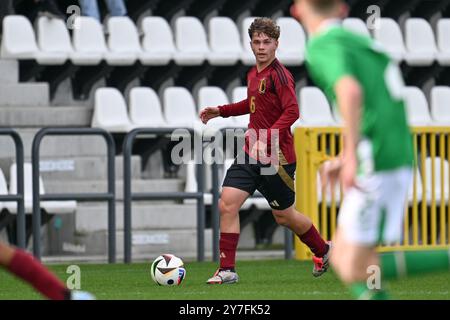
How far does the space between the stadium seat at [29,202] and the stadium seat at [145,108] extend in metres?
1.64

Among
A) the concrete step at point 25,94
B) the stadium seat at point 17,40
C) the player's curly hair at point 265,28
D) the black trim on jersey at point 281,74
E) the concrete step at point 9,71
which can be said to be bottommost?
the concrete step at point 25,94

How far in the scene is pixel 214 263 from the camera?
13547 millimetres

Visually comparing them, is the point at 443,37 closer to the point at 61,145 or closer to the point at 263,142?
the point at 61,145

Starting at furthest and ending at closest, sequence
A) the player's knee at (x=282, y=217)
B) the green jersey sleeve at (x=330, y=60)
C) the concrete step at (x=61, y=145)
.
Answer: the concrete step at (x=61, y=145), the player's knee at (x=282, y=217), the green jersey sleeve at (x=330, y=60)

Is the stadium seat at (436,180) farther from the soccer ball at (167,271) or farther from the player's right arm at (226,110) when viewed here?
the soccer ball at (167,271)

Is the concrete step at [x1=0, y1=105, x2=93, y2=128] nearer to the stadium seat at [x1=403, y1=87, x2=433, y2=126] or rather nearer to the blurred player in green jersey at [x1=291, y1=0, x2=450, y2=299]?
the stadium seat at [x1=403, y1=87, x2=433, y2=126]

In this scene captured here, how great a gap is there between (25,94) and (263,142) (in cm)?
650

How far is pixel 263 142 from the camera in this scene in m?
10.1

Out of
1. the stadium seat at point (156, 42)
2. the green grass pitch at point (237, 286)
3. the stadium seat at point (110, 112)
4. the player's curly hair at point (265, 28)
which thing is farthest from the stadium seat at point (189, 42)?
the player's curly hair at point (265, 28)

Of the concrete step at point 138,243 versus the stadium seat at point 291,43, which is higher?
the stadium seat at point 291,43

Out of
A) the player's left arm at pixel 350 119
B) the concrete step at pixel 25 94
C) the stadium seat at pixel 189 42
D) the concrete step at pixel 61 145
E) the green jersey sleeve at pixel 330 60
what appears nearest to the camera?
the player's left arm at pixel 350 119

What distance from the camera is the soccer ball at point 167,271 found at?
33.7ft

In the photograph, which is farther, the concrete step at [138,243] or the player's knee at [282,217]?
the concrete step at [138,243]
